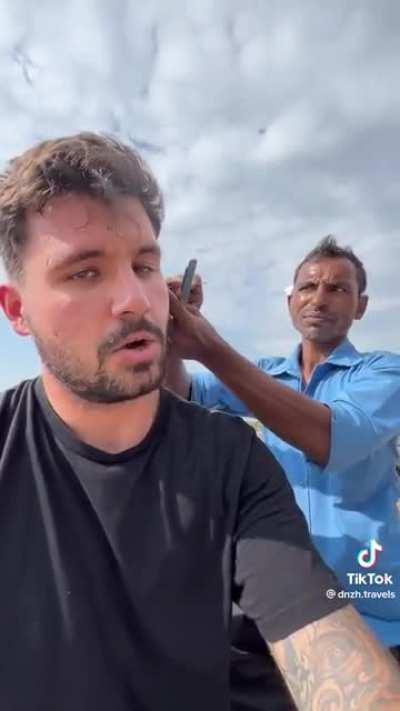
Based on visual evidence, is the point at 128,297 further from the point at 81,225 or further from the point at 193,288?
the point at 193,288

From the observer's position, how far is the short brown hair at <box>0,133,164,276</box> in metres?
1.94

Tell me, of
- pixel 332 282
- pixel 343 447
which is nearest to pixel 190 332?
pixel 343 447

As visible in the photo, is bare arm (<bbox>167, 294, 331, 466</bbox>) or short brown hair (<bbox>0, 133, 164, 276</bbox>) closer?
short brown hair (<bbox>0, 133, 164, 276</bbox>)

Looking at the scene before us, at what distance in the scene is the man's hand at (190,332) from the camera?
8.07 ft

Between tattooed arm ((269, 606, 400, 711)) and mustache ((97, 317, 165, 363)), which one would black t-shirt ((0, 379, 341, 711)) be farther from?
mustache ((97, 317, 165, 363))

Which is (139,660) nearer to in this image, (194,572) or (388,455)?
(194,572)

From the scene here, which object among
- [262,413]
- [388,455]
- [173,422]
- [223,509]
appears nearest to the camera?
[223,509]

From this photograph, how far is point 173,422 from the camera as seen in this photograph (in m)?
1.99

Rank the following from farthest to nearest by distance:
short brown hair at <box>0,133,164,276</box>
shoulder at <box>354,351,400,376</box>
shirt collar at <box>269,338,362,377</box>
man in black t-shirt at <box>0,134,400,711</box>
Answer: shirt collar at <box>269,338,362,377</box>
shoulder at <box>354,351,400,376</box>
short brown hair at <box>0,133,164,276</box>
man in black t-shirt at <box>0,134,400,711</box>

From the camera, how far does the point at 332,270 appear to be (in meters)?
3.29

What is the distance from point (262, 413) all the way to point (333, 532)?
0.62 m

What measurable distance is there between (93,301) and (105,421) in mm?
385

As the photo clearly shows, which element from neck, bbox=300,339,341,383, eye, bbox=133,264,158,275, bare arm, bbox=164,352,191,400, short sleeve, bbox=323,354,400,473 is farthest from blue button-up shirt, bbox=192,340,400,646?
eye, bbox=133,264,158,275

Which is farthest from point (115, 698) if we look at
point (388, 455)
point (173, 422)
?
point (388, 455)
